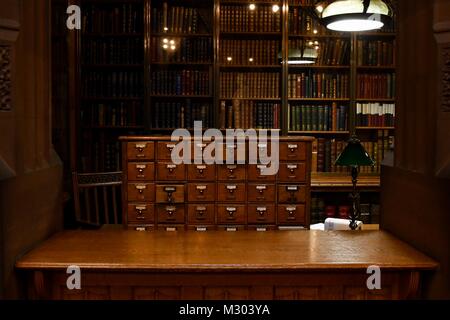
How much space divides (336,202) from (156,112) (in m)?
1.94

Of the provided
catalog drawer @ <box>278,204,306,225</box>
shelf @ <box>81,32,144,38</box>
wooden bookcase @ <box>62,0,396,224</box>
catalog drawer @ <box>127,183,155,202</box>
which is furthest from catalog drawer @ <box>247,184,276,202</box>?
shelf @ <box>81,32,144,38</box>

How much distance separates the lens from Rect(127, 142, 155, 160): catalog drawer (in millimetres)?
3695

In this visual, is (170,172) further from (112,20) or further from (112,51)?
(112,20)

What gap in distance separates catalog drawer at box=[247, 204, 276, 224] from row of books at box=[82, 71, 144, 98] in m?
1.73

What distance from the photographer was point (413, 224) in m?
1.79

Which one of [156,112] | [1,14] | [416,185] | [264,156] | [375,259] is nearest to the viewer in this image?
[1,14]

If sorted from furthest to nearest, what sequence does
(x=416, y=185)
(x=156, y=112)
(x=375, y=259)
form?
(x=156, y=112) → (x=416, y=185) → (x=375, y=259)

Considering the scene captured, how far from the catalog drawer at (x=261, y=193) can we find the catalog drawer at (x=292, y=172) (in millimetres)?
105

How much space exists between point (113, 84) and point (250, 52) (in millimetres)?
1362

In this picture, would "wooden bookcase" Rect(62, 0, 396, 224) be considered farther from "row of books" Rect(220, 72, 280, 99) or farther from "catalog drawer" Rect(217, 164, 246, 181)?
"catalog drawer" Rect(217, 164, 246, 181)

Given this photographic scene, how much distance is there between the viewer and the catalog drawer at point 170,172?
3.73 metres

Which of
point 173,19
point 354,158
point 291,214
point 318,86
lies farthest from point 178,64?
point 354,158
